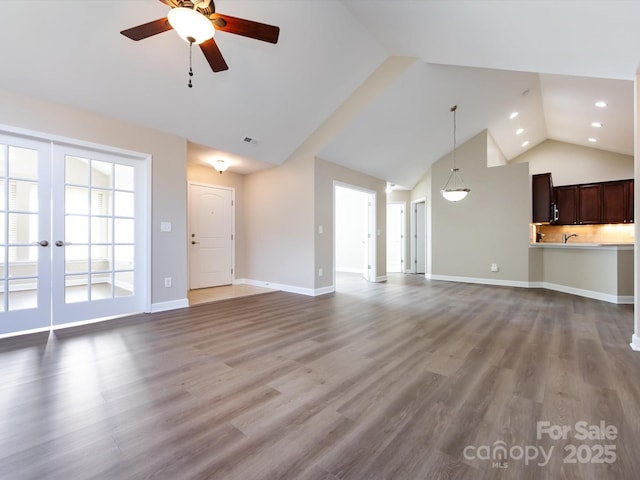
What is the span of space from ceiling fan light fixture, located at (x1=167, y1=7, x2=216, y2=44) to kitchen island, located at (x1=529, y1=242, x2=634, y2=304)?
665cm

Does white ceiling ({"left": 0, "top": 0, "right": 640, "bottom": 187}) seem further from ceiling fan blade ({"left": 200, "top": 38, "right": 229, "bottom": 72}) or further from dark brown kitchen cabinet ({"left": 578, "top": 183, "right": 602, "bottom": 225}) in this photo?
dark brown kitchen cabinet ({"left": 578, "top": 183, "right": 602, "bottom": 225})

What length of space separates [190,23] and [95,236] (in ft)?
9.54

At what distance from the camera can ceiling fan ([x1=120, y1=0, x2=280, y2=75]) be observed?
77.6 inches

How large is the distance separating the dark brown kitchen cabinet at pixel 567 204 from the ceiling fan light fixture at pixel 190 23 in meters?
9.36

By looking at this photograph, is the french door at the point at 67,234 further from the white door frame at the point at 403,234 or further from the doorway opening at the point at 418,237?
the doorway opening at the point at 418,237

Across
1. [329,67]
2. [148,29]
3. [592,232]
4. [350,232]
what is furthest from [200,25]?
[592,232]

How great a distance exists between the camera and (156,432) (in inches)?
59.8

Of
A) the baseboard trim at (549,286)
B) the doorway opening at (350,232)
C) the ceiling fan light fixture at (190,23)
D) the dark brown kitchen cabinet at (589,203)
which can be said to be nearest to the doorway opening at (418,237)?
the baseboard trim at (549,286)

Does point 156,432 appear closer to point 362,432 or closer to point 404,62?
point 362,432

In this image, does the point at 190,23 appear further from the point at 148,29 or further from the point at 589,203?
the point at 589,203

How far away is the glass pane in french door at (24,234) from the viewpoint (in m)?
2.98

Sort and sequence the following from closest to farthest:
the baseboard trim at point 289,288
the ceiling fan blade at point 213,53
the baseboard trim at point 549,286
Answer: the ceiling fan blade at point 213,53
the baseboard trim at point 549,286
the baseboard trim at point 289,288

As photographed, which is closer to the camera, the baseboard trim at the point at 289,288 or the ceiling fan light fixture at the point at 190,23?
the ceiling fan light fixture at the point at 190,23

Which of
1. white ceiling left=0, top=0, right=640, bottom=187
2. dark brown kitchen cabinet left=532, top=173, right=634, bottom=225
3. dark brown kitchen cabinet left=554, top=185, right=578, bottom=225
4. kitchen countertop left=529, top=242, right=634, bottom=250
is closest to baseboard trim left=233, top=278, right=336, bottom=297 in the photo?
white ceiling left=0, top=0, right=640, bottom=187
